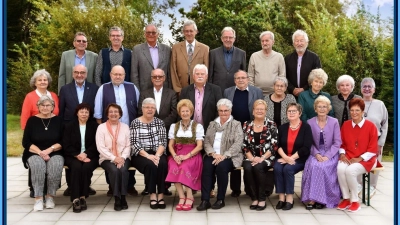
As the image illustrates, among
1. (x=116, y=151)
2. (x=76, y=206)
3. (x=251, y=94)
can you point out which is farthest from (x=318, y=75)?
(x=76, y=206)

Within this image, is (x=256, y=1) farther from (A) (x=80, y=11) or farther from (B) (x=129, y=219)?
(B) (x=129, y=219)

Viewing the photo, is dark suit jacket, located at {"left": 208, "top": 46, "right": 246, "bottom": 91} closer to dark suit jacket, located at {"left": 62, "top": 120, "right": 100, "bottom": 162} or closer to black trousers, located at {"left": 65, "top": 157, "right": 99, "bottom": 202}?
dark suit jacket, located at {"left": 62, "top": 120, "right": 100, "bottom": 162}

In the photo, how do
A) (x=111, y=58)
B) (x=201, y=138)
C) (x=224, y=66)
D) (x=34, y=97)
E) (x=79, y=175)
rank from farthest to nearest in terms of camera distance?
(x=224, y=66), (x=111, y=58), (x=34, y=97), (x=201, y=138), (x=79, y=175)

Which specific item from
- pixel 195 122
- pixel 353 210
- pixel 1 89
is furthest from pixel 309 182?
pixel 1 89

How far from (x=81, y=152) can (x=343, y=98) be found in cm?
331

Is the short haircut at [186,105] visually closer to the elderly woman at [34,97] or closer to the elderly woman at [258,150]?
the elderly woman at [258,150]

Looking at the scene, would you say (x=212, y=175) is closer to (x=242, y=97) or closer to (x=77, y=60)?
(x=242, y=97)

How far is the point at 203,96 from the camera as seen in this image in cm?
621

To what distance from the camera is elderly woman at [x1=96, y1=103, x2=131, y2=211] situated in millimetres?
5664

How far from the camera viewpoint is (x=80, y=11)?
12.8 metres

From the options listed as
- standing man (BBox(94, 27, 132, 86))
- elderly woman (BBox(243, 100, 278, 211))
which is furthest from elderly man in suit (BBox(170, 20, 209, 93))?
elderly woman (BBox(243, 100, 278, 211))

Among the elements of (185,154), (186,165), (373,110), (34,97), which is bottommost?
(186,165)

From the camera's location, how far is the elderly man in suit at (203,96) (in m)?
6.18

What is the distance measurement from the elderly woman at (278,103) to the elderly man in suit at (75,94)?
224 centimetres
